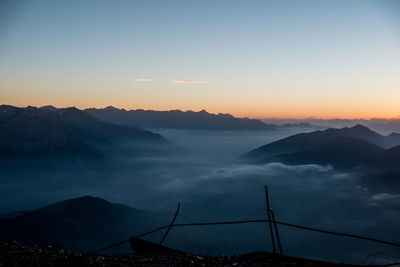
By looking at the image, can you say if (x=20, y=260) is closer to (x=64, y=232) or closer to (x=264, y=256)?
(x=264, y=256)

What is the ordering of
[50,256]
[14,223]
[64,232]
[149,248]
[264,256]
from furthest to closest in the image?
[64,232] → [14,223] → [149,248] → [264,256] → [50,256]

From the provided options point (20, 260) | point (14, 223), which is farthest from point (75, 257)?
point (14, 223)

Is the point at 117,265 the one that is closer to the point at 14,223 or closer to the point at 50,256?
the point at 50,256

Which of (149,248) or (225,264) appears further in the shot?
(149,248)

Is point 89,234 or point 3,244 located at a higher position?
point 3,244

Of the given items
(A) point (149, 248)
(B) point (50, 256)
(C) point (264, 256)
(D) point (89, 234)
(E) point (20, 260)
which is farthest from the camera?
(D) point (89, 234)

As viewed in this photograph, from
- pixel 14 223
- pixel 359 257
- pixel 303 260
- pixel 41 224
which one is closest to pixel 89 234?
pixel 41 224

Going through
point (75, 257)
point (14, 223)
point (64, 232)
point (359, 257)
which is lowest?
point (359, 257)
